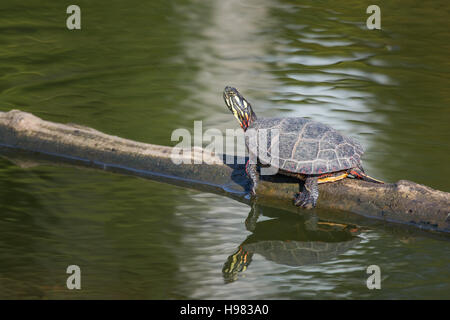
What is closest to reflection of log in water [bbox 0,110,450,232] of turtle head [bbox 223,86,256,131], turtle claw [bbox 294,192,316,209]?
turtle claw [bbox 294,192,316,209]

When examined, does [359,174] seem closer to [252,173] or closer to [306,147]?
[306,147]

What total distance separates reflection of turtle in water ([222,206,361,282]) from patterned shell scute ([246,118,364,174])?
48cm

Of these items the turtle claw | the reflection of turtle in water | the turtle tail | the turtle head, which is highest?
the turtle head

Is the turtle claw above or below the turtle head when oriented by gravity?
below

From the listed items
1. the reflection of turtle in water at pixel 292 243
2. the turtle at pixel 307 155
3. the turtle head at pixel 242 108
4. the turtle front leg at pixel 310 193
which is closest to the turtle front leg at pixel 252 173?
the turtle at pixel 307 155

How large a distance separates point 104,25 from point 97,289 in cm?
808

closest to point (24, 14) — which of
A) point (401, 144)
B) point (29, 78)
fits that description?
point (29, 78)

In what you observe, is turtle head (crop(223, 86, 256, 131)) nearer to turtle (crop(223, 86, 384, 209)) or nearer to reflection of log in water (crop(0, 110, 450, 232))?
turtle (crop(223, 86, 384, 209))

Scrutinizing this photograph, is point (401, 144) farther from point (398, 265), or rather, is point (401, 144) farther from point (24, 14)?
A: point (24, 14)

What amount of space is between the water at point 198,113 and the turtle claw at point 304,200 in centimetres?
23

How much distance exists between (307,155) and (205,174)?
90 centimetres

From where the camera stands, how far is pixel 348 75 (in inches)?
379

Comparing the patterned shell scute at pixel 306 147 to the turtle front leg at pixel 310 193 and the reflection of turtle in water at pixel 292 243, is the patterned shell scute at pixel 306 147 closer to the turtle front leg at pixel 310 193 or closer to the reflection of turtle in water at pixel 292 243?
the turtle front leg at pixel 310 193

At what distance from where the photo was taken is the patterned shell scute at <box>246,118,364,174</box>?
539cm
